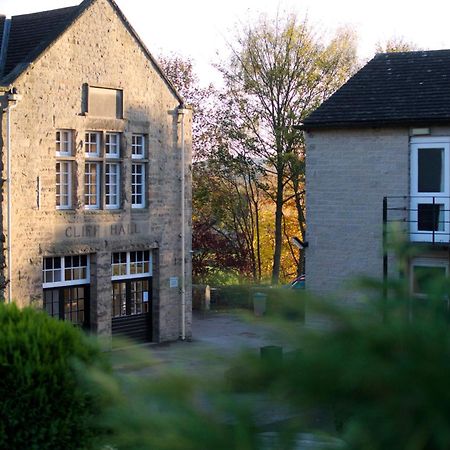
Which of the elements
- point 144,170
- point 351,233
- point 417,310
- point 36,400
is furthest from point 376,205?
point 417,310

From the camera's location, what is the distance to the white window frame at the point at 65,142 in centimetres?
2662

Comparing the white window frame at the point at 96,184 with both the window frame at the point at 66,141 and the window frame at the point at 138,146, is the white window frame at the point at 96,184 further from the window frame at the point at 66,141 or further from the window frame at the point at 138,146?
the window frame at the point at 138,146

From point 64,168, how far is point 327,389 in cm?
2549

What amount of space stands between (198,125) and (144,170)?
14888 millimetres

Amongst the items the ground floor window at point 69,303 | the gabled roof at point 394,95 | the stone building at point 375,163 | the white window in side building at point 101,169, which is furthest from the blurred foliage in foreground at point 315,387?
the white window in side building at point 101,169

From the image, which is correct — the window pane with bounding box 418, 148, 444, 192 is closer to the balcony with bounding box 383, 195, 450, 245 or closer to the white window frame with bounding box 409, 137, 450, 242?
the white window frame with bounding box 409, 137, 450, 242

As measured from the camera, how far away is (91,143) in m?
27.6

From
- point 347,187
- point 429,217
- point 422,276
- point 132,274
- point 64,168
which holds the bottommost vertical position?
point 132,274

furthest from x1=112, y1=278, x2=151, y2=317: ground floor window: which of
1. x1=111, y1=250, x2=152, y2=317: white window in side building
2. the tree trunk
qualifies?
the tree trunk

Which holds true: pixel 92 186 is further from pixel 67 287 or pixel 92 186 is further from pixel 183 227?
pixel 183 227

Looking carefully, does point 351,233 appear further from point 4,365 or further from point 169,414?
point 169,414

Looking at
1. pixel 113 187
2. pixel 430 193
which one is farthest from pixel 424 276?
pixel 113 187

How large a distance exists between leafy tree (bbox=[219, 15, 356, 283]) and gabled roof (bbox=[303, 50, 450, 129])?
16.3 m

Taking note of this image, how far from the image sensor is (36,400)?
9.23 meters
